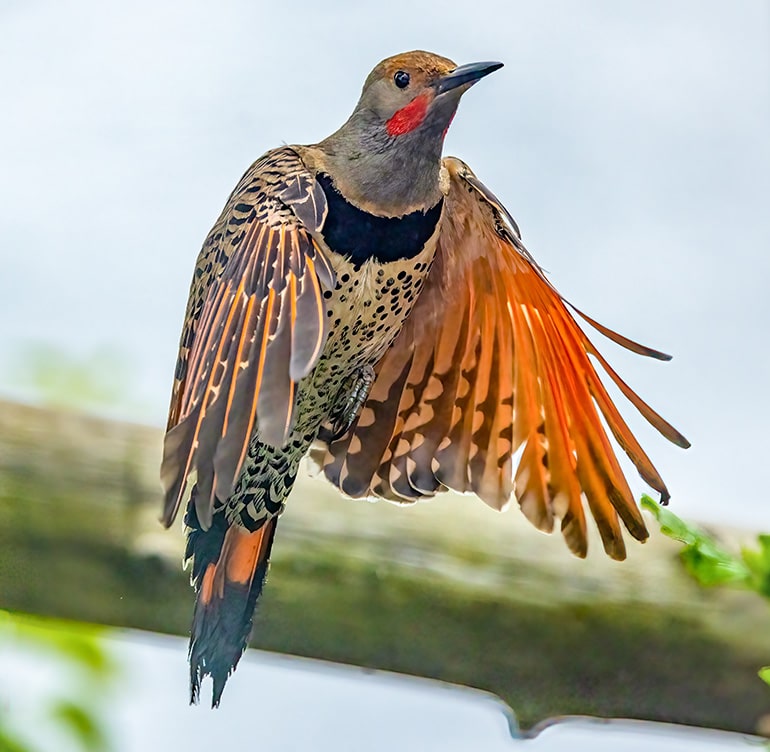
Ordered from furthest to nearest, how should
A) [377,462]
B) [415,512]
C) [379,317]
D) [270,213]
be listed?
[377,462] → [379,317] → [415,512] → [270,213]

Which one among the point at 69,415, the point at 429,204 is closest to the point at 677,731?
the point at 429,204

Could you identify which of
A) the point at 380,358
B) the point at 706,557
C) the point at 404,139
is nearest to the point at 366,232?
the point at 404,139

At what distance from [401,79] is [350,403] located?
0.60m

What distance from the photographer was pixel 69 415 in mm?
1731

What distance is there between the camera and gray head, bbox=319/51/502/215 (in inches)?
75.5

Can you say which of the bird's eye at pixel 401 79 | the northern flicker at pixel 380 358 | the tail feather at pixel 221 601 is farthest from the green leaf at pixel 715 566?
the bird's eye at pixel 401 79

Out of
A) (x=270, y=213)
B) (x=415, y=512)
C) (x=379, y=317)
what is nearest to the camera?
(x=270, y=213)

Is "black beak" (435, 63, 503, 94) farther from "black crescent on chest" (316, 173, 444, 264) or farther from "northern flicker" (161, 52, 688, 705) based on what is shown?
"black crescent on chest" (316, 173, 444, 264)

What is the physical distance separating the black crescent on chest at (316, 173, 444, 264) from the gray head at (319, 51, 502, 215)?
19mm

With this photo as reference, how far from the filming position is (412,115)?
1.93 m

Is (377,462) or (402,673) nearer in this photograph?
(402,673)

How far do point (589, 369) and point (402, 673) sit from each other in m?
0.63

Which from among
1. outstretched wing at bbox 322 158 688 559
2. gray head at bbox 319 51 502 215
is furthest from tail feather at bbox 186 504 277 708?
gray head at bbox 319 51 502 215

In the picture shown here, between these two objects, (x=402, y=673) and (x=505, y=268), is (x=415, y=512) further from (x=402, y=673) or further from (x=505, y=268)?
(x=505, y=268)
